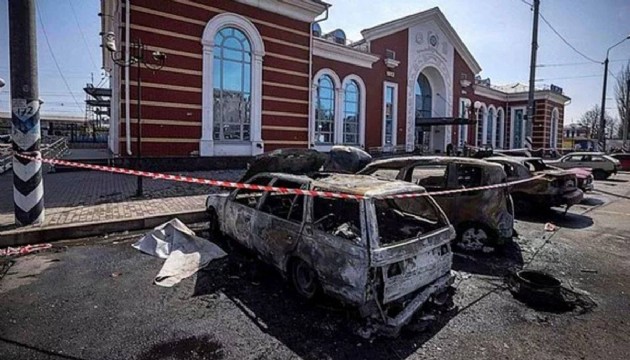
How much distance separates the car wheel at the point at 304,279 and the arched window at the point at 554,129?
156 feet

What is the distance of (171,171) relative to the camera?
47.0 ft

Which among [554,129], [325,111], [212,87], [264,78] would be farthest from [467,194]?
[554,129]

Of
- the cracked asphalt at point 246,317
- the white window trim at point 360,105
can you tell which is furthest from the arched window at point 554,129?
the cracked asphalt at point 246,317

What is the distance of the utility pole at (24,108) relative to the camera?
6402mm

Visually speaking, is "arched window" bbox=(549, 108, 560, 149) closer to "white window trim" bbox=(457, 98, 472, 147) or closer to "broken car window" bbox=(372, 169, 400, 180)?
"white window trim" bbox=(457, 98, 472, 147)

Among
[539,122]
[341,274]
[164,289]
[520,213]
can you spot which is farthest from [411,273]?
[539,122]

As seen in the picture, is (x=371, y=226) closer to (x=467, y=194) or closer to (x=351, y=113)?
(x=467, y=194)

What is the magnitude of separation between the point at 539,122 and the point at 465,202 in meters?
41.9

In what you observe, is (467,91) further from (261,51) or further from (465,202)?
(465,202)

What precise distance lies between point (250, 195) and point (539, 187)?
7062 millimetres

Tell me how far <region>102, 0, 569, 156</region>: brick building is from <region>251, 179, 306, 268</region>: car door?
34.3ft

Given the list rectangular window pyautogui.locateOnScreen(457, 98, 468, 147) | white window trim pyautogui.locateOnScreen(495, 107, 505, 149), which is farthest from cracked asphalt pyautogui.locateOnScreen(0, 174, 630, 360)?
white window trim pyautogui.locateOnScreen(495, 107, 505, 149)

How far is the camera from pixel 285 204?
5008mm

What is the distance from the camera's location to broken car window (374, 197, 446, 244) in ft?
14.6
